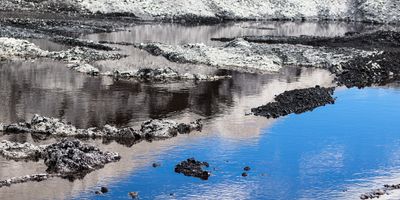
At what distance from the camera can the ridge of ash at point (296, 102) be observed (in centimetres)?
3331

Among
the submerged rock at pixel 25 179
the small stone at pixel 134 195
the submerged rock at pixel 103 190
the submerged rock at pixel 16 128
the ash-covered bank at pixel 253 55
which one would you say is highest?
the ash-covered bank at pixel 253 55

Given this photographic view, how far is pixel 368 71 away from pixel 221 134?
21.3 meters

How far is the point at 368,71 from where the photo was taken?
4625 cm

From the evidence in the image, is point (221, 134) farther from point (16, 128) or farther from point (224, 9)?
point (224, 9)

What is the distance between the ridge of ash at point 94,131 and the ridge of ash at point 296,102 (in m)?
6.67

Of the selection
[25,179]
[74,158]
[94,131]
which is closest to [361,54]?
[94,131]

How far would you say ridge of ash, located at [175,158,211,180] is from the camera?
2321cm

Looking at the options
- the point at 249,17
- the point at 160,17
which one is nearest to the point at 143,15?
the point at 160,17

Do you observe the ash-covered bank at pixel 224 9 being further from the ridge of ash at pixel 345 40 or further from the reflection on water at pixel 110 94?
the reflection on water at pixel 110 94

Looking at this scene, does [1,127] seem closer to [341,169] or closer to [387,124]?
[341,169]

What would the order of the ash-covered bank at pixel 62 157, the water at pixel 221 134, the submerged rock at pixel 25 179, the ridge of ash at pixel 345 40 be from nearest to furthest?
the submerged rock at pixel 25 179 < the water at pixel 221 134 < the ash-covered bank at pixel 62 157 < the ridge of ash at pixel 345 40

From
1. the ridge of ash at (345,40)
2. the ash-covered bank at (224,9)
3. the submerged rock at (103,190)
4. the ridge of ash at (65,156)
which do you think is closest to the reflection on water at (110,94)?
the ridge of ash at (65,156)

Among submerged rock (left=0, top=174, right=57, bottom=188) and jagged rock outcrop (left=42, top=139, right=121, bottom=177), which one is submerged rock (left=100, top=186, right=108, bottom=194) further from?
submerged rock (left=0, top=174, right=57, bottom=188)

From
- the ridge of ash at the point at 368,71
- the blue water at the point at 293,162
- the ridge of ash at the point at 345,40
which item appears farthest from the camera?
the ridge of ash at the point at 345,40
